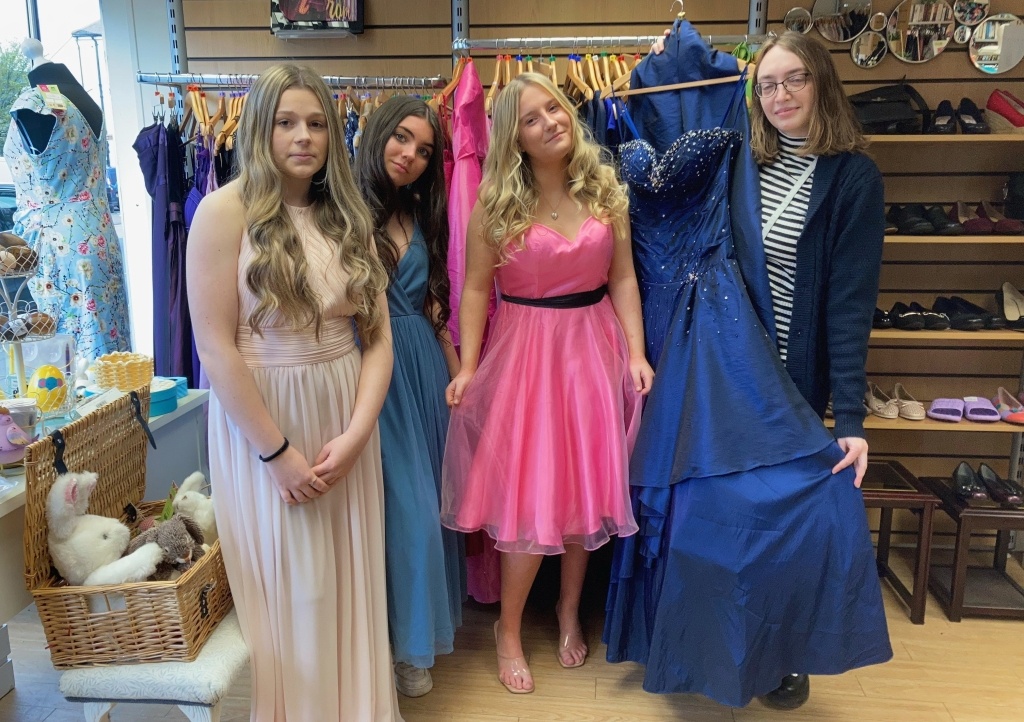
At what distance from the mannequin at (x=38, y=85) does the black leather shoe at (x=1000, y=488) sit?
11.2 feet

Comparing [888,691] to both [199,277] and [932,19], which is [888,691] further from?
[932,19]

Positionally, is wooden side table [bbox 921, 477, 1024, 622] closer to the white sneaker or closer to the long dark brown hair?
the white sneaker

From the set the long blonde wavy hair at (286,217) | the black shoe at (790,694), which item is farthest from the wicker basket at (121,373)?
the black shoe at (790,694)

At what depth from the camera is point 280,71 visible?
1419 mm

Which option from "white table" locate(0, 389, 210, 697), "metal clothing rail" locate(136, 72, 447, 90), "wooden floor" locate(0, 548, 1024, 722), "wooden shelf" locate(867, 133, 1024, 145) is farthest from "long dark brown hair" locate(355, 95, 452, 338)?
"wooden shelf" locate(867, 133, 1024, 145)

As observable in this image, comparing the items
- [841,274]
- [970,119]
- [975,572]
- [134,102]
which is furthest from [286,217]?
[975,572]

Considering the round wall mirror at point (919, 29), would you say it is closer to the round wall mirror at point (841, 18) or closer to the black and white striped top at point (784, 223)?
the round wall mirror at point (841, 18)

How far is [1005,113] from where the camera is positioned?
2.49m

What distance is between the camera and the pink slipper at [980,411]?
8.39 feet

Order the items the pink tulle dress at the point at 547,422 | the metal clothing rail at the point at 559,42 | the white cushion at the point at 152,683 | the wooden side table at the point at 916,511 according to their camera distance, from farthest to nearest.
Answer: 1. the wooden side table at the point at 916,511
2. the metal clothing rail at the point at 559,42
3. the pink tulle dress at the point at 547,422
4. the white cushion at the point at 152,683

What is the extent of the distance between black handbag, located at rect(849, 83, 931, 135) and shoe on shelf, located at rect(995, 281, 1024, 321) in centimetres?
71

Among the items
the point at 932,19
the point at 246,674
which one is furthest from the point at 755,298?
the point at 246,674

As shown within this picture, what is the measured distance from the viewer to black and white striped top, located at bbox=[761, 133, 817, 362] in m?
1.77

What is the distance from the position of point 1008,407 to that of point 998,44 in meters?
1.32
